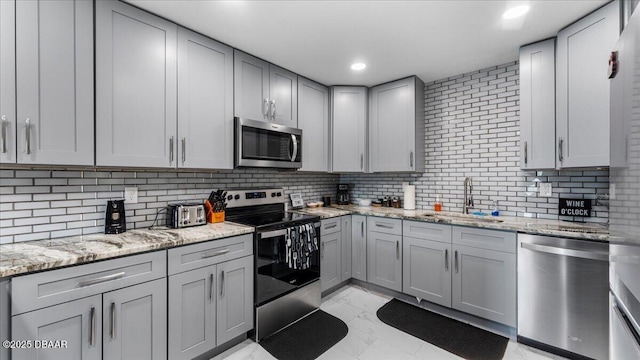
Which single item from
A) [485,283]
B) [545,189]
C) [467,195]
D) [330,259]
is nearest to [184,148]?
[330,259]

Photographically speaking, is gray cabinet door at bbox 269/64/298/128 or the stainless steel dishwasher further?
gray cabinet door at bbox 269/64/298/128

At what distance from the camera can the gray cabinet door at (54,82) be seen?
4.74ft

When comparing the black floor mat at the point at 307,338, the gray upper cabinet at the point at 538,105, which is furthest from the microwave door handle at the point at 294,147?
the gray upper cabinet at the point at 538,105

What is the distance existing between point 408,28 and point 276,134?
1.50 metres

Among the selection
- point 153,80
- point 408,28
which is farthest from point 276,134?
point 408,28

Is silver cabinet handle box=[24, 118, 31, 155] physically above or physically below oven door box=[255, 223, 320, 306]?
above

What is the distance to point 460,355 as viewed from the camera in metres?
2.05

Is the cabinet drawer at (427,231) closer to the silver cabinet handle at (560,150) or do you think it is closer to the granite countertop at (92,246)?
the silver cabinet handle at (560,150)

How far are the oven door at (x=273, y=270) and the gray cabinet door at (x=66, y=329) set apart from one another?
1025 millimetres

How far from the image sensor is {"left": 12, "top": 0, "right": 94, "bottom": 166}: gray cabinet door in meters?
1.45

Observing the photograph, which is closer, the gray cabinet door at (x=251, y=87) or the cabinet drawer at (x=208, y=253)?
the cabinet drawer at (x=208, y=253)

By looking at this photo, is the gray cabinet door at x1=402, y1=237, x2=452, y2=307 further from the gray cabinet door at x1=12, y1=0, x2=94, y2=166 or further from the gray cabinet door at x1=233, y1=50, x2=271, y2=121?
the gray cabinet door at x1=12, y1=0, x2=94, y2=166

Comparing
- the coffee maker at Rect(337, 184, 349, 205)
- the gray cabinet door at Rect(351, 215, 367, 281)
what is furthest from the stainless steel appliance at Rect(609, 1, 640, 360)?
the coffee maker at Rect(337, 184, 349, 205)

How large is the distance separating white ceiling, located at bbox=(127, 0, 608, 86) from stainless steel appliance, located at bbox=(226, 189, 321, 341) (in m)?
1.49
